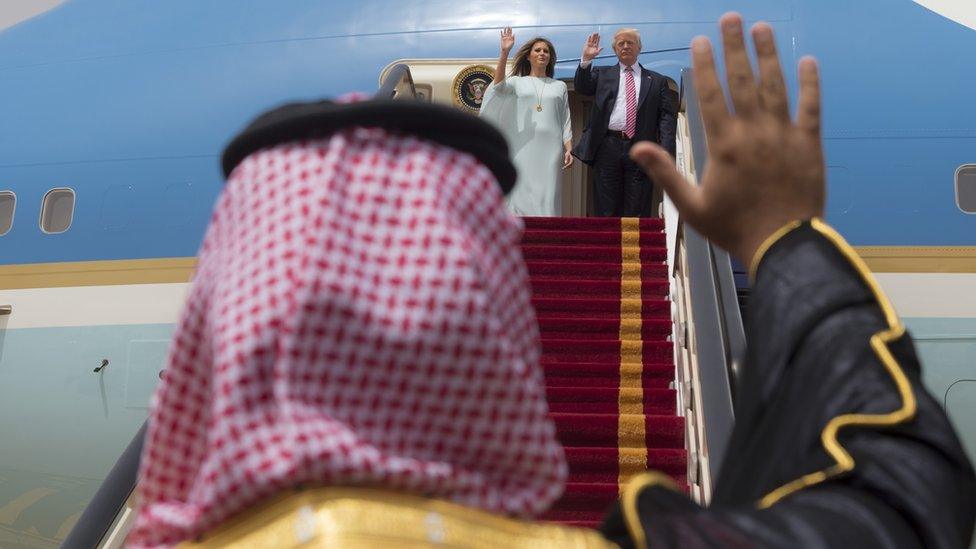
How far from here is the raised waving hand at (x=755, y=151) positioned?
0.97m

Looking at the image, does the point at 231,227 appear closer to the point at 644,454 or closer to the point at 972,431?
the point at 644,454

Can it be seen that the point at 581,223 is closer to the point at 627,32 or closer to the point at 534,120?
the point at 534,120

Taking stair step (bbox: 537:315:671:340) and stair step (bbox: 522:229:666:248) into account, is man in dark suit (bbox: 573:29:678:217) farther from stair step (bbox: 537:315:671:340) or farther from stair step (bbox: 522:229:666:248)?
stair step (bbox: 537:315:671:340)

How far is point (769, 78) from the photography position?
0.97 m

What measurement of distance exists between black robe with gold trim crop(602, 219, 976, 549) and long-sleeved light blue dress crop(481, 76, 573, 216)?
6001mm

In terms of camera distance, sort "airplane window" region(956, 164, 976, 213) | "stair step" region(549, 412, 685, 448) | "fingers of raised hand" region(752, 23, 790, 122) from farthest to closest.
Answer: "airplane window" region(956, 164, 976, 213) → "stair step" region(549, 412, 685, 448) → "fingers of raised hand" region(752, 23, 790, 122)

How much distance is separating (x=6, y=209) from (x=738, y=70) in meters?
6.82

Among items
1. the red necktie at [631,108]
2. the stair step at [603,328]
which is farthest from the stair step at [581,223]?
the stair step at [603,328]

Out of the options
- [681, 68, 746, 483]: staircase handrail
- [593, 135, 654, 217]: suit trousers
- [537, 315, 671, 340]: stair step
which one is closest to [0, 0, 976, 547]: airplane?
[593, 135, 654, 217]: suit trousers

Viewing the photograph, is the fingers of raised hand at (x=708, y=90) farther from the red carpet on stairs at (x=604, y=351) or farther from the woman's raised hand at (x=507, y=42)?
the woman's raised hand at (x=507, y=42)

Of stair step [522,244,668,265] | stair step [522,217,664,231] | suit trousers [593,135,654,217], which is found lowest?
stair step [522,244,668,265]

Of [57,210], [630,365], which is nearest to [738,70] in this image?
[630,365]

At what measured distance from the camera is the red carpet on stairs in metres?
4.51

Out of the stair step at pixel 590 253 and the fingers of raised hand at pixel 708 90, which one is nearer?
the fingers of raised hand at pixel 708 90
